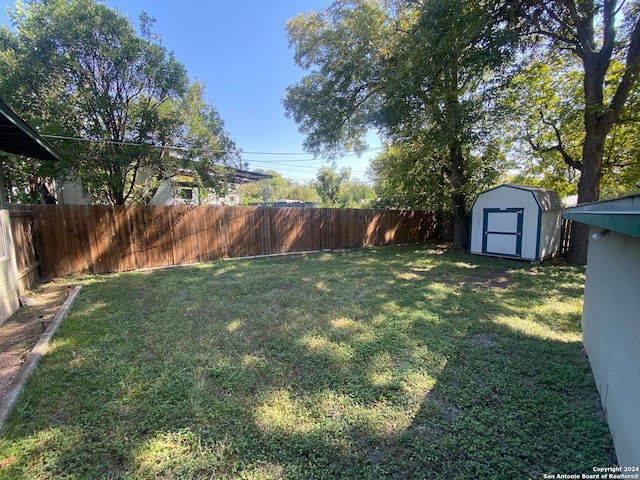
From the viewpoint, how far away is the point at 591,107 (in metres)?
6.59

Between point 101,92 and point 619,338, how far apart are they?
9271 millimetres

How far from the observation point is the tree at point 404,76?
20.6 feet

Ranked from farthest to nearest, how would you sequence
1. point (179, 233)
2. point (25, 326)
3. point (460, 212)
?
point (460, 212)
point (179, 233)
point (25, 326)

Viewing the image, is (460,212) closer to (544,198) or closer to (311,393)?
(544,198)

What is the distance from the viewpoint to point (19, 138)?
3.91m

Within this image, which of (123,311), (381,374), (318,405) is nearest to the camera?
(318,405)

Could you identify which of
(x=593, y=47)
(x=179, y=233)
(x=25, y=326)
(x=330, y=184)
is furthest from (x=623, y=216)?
(x=330, y=184)

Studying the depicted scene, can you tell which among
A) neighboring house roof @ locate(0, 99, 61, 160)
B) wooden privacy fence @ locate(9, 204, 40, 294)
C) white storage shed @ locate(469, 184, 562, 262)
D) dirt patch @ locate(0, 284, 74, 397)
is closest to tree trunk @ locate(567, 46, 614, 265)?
white storage shed @ locate(469, 184, 562, 262)

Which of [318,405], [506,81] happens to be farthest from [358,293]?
[506,81]

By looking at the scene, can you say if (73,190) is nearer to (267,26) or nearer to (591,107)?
(267,26)

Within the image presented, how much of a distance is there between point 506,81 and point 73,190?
14.9 m

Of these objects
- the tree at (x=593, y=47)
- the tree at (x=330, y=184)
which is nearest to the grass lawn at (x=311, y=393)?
the tree at (x=593, y=47)

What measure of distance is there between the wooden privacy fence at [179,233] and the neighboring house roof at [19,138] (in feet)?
5.51

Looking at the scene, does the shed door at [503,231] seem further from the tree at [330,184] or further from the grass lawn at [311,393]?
the tree at [330,184]
